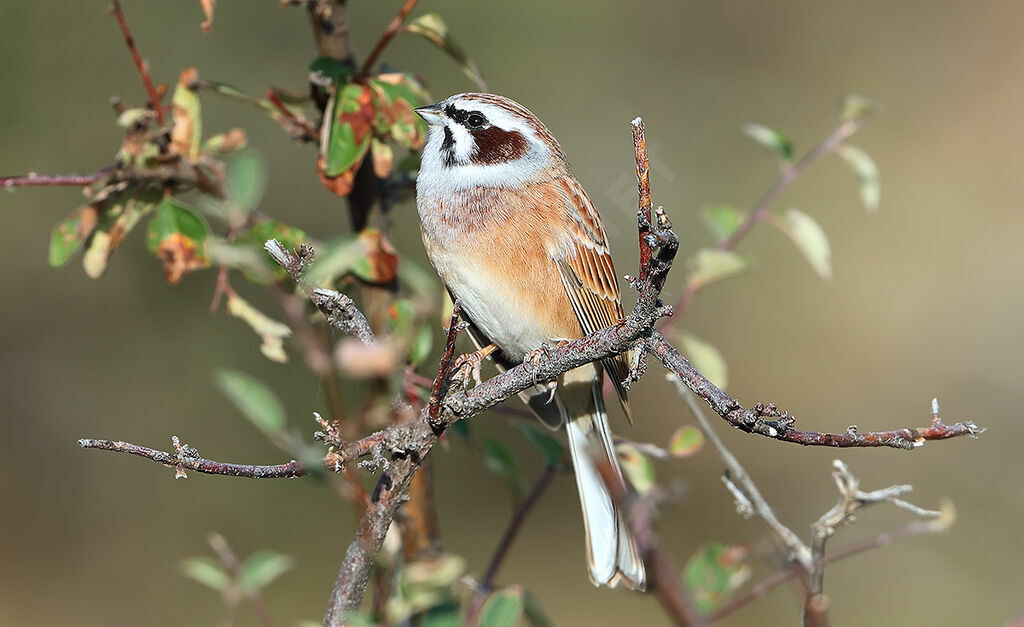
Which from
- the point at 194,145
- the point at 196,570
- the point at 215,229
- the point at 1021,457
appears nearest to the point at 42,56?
the point at 215,229

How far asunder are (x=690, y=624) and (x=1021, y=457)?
16.1 feet

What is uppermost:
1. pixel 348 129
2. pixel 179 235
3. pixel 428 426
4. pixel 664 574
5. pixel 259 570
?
pixel 348 129

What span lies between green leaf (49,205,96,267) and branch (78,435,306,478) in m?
1.00

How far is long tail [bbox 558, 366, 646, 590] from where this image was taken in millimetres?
2660

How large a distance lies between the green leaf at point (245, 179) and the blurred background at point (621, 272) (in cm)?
253

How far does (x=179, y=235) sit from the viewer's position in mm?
2449

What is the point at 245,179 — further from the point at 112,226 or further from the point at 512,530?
the point at 512,530

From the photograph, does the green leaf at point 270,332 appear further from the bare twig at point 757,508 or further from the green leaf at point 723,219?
the green leaf at point 723,219

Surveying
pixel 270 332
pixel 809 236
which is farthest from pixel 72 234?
pixel 809 236

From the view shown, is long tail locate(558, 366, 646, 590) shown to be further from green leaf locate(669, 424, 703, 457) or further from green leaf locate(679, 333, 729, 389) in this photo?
green leaf locate(679, 333, 729, 389)

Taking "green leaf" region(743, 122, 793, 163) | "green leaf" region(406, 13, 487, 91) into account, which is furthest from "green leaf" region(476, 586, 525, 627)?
"green leaf" region(743, 122, 793, 163)

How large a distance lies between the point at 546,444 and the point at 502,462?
5.0 inches

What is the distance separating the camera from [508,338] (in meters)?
3.00

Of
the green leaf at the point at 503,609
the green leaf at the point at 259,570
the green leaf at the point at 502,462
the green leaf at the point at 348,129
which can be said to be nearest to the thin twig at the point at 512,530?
the green leaf at the point at 502,462
